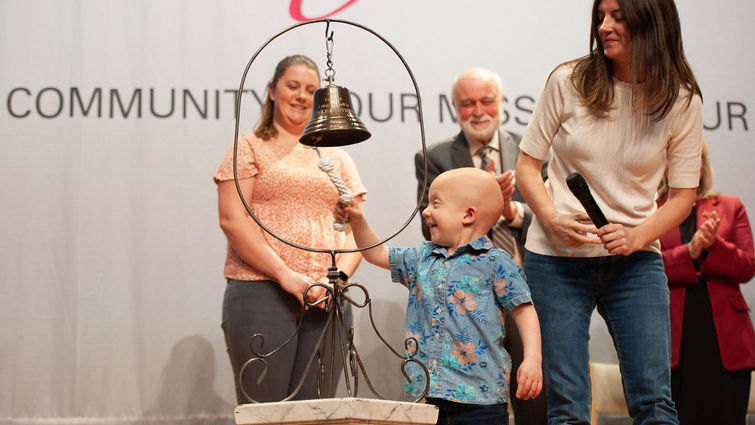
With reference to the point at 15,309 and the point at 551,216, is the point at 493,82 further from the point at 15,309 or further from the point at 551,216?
the point at 15,309

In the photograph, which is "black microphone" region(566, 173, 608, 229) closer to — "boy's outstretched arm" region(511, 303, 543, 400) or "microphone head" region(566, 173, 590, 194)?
"microphone head" region(566, 173, 590, 194)

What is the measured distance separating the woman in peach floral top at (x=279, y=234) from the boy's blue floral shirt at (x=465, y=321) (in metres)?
0.65

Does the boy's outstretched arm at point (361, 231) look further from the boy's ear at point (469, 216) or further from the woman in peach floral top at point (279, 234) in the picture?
the woman in peach floral top at point (279, 234)

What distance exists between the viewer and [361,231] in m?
2.08

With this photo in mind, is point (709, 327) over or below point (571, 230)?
below

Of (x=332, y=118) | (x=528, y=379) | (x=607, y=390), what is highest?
(x=332, y=118)

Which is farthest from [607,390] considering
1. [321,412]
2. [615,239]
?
[321,412]

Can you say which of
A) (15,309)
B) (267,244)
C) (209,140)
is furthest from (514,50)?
(15,309)

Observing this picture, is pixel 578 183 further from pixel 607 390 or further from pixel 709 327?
pixel 607 390

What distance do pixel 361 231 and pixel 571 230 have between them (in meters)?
0.56

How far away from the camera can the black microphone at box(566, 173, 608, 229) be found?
189 centimetres

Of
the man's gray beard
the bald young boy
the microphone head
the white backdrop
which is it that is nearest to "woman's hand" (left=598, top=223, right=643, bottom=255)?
the microphone head

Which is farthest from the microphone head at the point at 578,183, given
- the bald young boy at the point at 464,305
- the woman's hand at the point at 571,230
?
the bald young boy at the point at 464,305

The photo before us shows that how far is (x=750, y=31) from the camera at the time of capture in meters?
4.48
